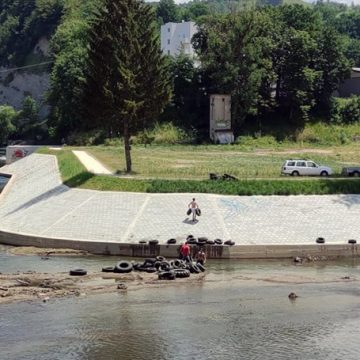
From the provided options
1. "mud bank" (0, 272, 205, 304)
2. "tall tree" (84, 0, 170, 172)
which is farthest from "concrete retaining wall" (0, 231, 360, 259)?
"tall tree" (84, 0, 170, 172)

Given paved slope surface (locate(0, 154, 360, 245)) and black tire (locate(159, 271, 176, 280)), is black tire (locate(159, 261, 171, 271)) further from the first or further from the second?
paved slope surface (locate(0, 154, 360, 245))

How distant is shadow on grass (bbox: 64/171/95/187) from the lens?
5734 centimetres

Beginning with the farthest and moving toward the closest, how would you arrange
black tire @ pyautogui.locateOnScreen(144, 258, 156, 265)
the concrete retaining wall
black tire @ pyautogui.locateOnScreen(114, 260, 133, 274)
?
the concrete retaining wall < black tire @ pyautogui.locateOnScreen(144, 258, 156, 265) < black tire @ pyautogui.locateOnScreen(114, 260, 133, 274)

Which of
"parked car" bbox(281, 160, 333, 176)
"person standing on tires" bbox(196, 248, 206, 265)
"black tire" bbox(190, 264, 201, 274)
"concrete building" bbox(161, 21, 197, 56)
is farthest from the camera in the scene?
"concrete building" bbox(161, 21, 197, 56)

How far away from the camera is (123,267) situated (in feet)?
131

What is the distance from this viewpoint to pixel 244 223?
47.0 meters

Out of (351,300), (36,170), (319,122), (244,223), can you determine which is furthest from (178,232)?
(319,122)

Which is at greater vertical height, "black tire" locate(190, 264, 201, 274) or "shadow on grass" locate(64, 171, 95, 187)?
"shadow on grass" locate(64, 171, 95, 187)

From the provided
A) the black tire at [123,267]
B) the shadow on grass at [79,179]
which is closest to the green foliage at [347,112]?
the shadow on grass at [79,179]

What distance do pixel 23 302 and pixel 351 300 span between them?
1341 centimetres

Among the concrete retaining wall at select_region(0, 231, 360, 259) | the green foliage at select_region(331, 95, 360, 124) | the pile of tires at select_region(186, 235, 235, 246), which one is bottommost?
the concrete retaining wall at select_region(0, 231, 360, 259)

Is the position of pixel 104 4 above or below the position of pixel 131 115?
above

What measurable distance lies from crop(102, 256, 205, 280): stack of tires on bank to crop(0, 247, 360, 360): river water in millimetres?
1060

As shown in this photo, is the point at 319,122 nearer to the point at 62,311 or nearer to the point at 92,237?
the point at 92,237
